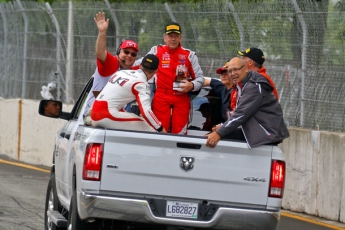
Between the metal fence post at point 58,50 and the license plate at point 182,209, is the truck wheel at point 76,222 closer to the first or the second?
the license plate at point 182,209

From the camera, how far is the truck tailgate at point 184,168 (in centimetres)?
804

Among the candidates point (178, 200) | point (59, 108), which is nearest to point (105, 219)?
point (178, 200)

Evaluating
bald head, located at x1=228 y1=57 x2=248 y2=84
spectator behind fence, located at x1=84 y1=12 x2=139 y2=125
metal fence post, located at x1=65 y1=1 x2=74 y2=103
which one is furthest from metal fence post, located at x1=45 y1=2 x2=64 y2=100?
bald head, located at x1=228 y1=57 x2=248 y2=84

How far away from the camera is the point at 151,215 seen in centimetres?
799

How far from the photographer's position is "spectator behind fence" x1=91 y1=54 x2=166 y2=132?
28.7 feet

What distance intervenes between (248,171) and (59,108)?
2790 millimetres

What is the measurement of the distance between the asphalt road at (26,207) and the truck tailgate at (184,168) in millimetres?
3123

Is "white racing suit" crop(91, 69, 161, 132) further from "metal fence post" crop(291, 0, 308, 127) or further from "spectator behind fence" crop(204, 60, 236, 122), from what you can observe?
"metal fence post" crop(291, 0, 308, 127)

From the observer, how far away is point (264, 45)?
1520cm

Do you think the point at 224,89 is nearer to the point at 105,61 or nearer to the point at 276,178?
the point at 105,61

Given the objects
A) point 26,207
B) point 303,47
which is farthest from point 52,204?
point 303,47

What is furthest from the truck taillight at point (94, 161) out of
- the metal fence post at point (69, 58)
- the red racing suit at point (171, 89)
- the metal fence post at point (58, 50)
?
the metal fence post at point (58, 50)

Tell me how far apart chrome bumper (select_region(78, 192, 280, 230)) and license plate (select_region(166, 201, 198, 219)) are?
6 cm

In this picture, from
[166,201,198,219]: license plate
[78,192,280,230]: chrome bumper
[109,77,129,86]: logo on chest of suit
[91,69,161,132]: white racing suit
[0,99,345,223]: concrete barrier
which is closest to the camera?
[78,192,280,230]: chrome bumper
